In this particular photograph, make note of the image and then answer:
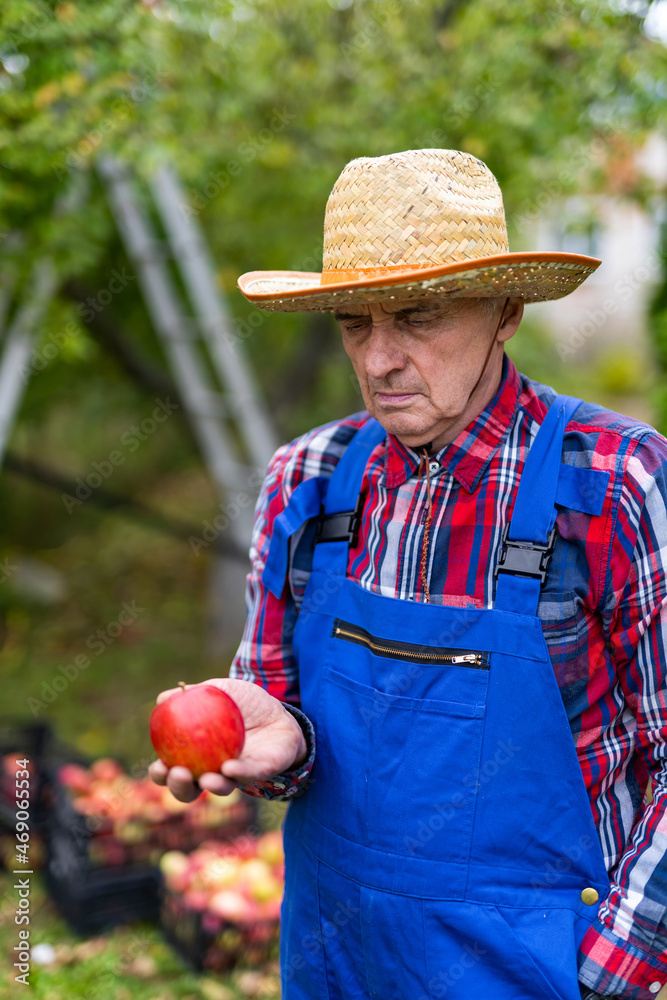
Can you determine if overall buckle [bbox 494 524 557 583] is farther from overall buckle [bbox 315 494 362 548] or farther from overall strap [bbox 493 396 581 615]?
overall buckle [bbox 315 494 362 548]

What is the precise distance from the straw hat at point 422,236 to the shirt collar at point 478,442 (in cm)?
17

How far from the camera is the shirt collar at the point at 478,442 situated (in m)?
1.52

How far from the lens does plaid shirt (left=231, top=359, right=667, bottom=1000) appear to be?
4.48 ft

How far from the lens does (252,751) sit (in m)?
1.54

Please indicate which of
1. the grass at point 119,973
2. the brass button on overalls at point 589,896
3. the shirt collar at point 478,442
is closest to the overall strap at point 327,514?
the shirt collar at point 478,442

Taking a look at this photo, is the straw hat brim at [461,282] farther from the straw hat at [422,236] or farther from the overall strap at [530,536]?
the overall strap at [530,536]

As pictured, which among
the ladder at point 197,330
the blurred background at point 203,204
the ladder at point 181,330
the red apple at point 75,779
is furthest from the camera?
the ladder at point 197,330

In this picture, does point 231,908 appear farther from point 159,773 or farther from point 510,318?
point 510,318

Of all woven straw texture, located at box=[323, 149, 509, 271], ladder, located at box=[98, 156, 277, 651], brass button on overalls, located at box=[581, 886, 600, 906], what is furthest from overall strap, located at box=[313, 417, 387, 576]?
ladder, located at box=[98, 156, 277, 651]

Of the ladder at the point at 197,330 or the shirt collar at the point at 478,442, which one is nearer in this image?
the shirt collar at the point at 478,442

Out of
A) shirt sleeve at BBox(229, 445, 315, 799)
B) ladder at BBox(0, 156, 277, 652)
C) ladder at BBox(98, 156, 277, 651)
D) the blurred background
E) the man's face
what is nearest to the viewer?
the man's face

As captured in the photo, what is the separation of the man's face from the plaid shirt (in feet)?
0.27

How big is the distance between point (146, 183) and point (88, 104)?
169 cm

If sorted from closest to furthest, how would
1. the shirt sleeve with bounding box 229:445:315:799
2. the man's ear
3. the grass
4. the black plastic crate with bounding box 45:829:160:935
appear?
the man's ear, the shirt sleeve with bounding box 229:445:315:799, the grass, the black plastic crate with bounding box 45:829:160:935
